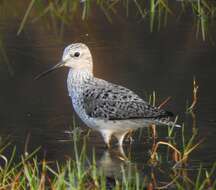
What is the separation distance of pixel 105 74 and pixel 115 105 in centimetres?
376

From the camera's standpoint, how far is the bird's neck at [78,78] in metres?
10.2

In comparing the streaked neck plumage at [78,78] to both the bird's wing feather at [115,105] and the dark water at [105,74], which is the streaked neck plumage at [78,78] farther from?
the dark water at [105,74]

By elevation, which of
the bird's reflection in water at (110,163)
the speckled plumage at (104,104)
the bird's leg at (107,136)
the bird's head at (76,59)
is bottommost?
the bird's reflection in water at (110,163)

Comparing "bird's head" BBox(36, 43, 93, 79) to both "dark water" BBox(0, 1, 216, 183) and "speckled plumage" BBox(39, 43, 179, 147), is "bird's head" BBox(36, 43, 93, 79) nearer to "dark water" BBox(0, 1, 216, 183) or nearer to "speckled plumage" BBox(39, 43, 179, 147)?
"speckled plumage" BBox(39, 43, 179, 147)

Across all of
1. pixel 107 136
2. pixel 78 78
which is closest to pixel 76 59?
pixel 78 78

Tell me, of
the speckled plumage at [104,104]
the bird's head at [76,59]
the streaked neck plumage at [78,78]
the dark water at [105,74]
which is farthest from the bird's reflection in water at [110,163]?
the bird's head at [76,59]

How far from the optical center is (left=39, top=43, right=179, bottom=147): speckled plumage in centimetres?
947

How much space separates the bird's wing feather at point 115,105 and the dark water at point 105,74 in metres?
0.38

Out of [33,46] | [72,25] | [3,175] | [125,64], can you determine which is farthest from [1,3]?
[3,175]

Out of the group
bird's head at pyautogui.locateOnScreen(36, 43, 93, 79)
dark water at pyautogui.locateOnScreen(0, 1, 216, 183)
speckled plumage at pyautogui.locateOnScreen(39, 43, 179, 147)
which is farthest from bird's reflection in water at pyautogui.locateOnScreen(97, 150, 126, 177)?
bird's head at pyautogui.locateOnScreen(36, 43, 93, 79)

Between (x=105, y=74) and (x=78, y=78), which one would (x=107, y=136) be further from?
(x=105, y=74)

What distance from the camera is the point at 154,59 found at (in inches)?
545

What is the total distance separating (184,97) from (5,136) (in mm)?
2542

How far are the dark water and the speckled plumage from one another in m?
0.27
